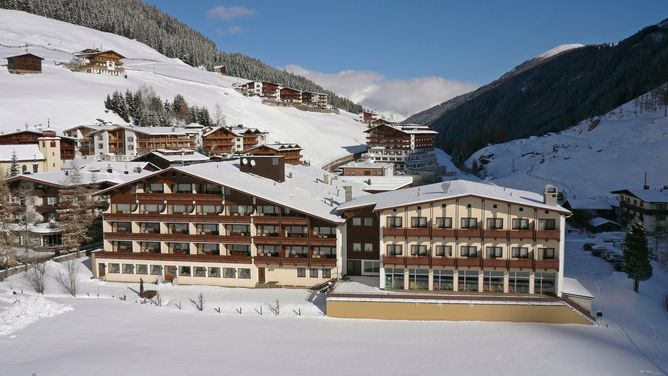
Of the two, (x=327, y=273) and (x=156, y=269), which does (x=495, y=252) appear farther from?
(x=156, y=269)

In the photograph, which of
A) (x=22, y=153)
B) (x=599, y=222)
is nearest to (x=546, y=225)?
(x=599, y=222)

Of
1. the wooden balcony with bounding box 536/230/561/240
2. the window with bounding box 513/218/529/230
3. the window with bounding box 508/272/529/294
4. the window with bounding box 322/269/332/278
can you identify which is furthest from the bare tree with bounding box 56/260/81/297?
the wooden balcony with bounding box 536/230/561/240

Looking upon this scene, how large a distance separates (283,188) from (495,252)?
19595 mm

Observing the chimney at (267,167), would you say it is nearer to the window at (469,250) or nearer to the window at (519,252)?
the window at (469,250)

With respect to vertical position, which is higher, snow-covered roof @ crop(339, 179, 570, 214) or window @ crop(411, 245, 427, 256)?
snow-covered roof @ crop(339, 179, 570, 214)

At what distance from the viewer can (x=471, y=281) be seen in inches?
1486

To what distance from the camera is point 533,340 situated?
103ft

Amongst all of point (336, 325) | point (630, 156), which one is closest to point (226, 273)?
point (336, 325)

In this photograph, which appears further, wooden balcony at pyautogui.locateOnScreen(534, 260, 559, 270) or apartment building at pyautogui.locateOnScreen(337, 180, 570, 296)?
apartment building at pyautogui.locateOnScreen(337, 180, 570, 296)

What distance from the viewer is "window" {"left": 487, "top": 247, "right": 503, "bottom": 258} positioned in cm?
3722

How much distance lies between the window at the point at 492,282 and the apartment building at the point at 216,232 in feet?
36.3

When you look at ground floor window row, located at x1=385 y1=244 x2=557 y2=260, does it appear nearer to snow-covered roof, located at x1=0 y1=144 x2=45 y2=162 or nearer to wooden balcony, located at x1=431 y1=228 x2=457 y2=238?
wooden balcony, located at x1=431 y1=228 x2=457 y2=238

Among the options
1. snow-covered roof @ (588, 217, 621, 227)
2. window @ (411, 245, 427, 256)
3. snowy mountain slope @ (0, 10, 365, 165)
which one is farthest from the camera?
snowy mountain slope @ (0, 10, 365, 165)

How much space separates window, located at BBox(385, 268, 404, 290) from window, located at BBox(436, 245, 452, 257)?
3046 millimetres
